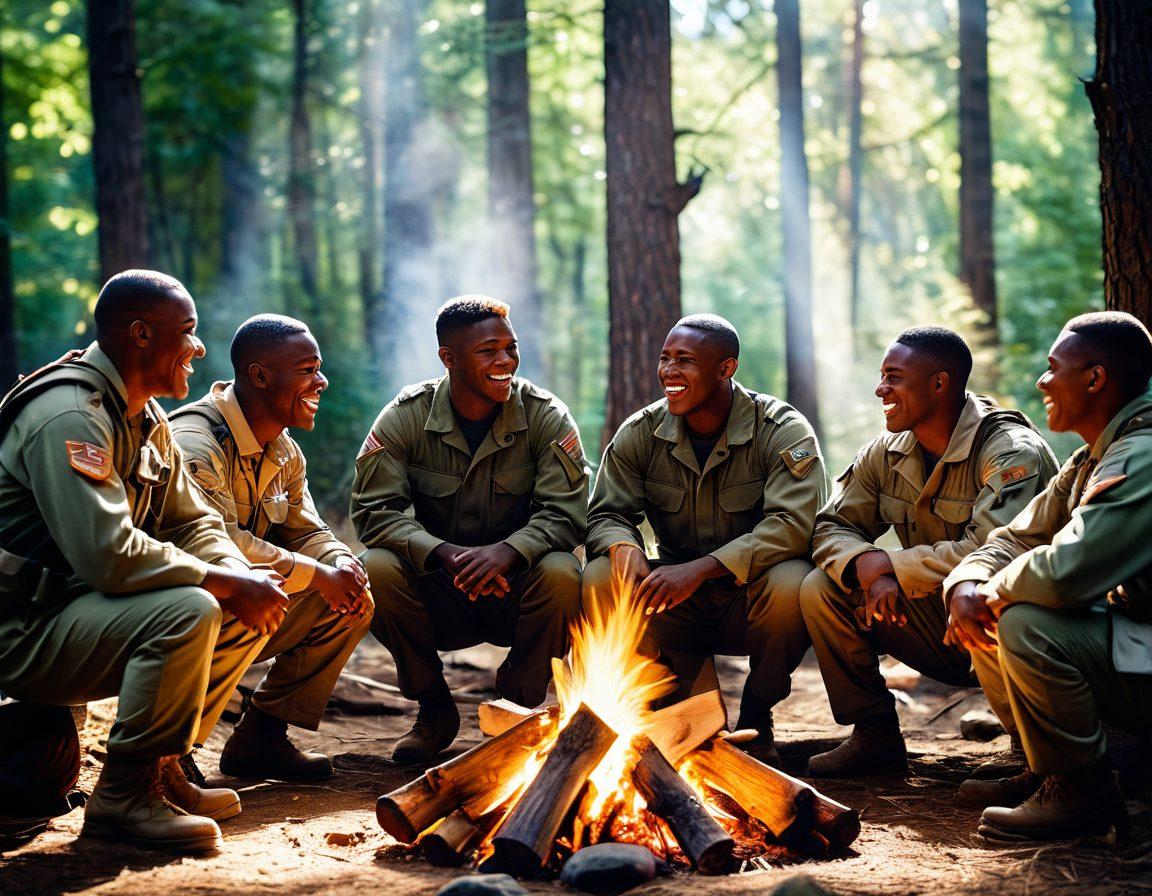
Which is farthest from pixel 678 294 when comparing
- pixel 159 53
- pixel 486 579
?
pixel 159 53

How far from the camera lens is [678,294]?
7.93 meters

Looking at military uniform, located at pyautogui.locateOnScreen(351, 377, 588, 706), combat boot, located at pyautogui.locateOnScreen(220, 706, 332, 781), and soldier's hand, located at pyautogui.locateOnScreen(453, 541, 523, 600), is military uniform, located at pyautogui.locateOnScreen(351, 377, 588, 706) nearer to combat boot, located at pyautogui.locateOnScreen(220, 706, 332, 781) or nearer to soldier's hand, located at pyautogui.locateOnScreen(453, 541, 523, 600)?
soldier's hand, located at pyautogui.locateOnScreen(453, 541, 523, 600)

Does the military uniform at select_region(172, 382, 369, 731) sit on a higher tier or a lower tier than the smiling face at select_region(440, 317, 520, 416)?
lower

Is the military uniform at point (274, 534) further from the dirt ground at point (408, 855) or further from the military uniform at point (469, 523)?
the dirt ground at point (408, 855)

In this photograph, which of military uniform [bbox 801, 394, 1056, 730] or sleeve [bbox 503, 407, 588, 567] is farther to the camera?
sleeve [bbox 503, 407, 588, 567]

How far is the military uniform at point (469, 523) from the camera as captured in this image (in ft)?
16.8

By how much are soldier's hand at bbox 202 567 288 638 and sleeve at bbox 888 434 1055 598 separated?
254 cm

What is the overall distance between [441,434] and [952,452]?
2413 millimetres

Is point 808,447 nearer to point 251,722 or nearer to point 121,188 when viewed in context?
point 251,722

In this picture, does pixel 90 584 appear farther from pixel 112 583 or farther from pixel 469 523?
pixel 469 523

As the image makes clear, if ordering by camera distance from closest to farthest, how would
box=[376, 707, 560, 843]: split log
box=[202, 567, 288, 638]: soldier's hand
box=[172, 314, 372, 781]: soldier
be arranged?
box=[376, 707, 560, 843]: split log, box=[202, 567, 288, 638]: soldier's hand, box=[172, 314, 372, 781]: soldier

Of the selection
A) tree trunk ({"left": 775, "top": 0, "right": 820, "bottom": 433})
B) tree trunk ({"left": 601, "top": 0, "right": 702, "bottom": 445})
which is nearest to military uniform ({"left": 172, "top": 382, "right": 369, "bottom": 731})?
tree trunk ({"left": 601, "top": 0, "right": 702, "bottom": 445})

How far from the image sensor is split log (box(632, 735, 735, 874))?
136 inches

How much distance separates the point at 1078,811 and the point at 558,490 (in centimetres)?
265
